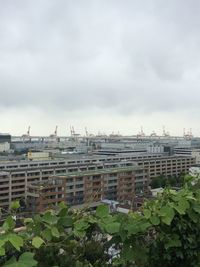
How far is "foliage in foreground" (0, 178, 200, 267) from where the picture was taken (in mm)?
1203

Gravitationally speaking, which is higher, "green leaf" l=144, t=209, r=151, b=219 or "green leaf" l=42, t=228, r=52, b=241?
"green leaf" l=144, t=209, r=151, b=219

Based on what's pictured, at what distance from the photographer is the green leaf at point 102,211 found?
1.30 m

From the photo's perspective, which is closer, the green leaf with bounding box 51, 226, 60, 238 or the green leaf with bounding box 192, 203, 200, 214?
the green leaf with bounding box 51, 226, 60, 238

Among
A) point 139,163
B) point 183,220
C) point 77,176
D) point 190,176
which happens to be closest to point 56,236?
point 183,220

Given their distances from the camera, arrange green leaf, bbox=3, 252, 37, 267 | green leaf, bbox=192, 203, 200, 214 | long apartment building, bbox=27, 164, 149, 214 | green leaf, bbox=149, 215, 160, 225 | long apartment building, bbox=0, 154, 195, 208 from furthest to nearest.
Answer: long apartment building, bbox=0, 154, 195, 208, long apartment building, bbox=27, 164, 149, 214, green leaf, bbox=192, 203, 200, 214, green leaf, bbox=149, 215, 160, 225, green leaf, bbox=3, 252, 37, 267

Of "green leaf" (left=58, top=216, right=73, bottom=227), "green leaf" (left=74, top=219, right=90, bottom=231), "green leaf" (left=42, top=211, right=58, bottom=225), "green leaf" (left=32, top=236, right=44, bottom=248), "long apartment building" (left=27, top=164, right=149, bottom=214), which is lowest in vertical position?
"long apartment building" (left=27, top=164, right=149, bottom=214)

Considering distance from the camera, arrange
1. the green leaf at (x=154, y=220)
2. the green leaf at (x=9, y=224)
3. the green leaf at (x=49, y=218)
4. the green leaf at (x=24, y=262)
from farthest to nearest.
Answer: the green leaf at (x=154, y=220) < the green leaf at (x=49, y=218) < the green leaf at (x=9, y=224) < the green leaf at (x=24, y=262)

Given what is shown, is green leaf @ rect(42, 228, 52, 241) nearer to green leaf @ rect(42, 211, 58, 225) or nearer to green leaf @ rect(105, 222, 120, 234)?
green leaf @ rect(42, 211, 58, 225)

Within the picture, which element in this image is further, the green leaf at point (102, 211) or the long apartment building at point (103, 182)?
the long apartment building at point (103, 182)

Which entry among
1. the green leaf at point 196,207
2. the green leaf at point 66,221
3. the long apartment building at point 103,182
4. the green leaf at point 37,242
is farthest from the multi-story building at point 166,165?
the green leaf at point 37,242

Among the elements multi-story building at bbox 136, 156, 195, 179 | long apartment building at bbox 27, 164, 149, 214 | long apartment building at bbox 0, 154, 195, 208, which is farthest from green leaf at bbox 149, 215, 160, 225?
→ multi-story building at bbox 136, 156, 195, 179

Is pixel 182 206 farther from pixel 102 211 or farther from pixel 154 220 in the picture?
pixel 102 211

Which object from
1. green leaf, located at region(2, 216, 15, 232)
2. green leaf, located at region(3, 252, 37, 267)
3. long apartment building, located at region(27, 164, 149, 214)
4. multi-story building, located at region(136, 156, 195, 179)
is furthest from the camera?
multi-story building, located at region(136, 156, 195, 179)

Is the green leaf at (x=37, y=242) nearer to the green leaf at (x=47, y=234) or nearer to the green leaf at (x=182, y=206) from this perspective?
the green leaf at (x=47, y=234)
